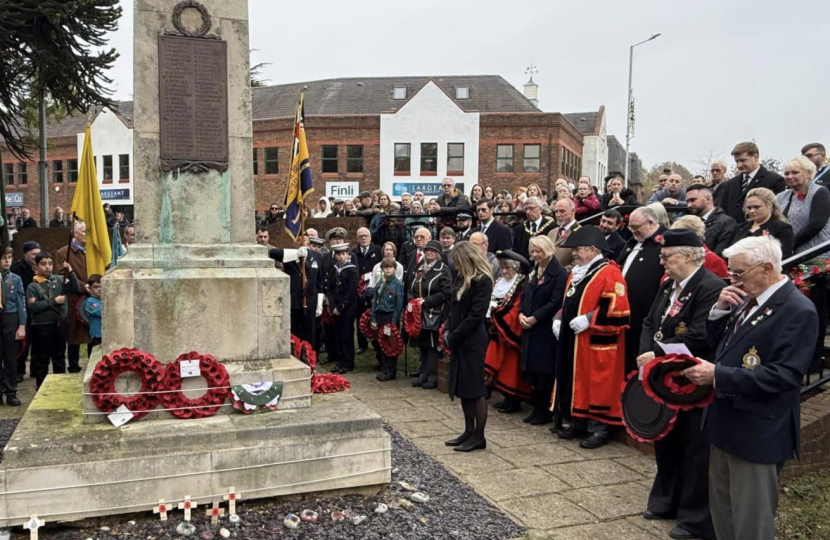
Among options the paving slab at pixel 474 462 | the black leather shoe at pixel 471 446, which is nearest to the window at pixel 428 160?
the black leather shoe at pixel 471 446

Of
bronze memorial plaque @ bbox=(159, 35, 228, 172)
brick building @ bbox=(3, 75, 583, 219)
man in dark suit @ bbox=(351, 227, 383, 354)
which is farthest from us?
brick building @ bbox=(3, 75, 583, 219)

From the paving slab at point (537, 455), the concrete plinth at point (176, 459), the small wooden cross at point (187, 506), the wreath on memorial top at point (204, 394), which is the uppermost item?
the wreath on memorial top at point (204, 394)

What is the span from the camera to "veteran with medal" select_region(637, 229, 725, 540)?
4.64m

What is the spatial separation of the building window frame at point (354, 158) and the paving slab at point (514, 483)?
3654cm

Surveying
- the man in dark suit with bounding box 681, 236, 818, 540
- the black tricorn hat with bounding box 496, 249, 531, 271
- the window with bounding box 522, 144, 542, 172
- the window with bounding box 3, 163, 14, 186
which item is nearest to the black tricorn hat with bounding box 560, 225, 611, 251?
the black tricorn hat with bounding box 496, 249, 531, 271

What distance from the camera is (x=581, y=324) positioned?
21.5ft

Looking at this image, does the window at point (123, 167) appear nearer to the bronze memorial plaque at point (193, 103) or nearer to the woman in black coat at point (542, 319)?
the woman in black coat at point (542, 319)

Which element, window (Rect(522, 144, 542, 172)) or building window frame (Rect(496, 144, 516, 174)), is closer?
building window frame (Rect(496, 144, 516, 174))

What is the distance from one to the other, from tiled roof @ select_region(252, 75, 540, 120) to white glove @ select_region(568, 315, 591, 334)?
36.4m

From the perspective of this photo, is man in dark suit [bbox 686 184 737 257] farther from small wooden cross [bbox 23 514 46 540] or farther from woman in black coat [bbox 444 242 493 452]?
small wooden cross [bbox 23 514 46 540]

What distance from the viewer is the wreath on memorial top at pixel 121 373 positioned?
16.0 ft

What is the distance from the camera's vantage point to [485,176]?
135ft

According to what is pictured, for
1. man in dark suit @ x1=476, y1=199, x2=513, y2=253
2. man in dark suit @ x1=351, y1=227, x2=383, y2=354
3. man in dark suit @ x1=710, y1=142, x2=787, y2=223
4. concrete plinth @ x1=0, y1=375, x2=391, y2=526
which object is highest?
man in dark suit @ x1=710, y1=142, x2=787, y2=223

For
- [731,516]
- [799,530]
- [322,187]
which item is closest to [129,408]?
[731,516]
